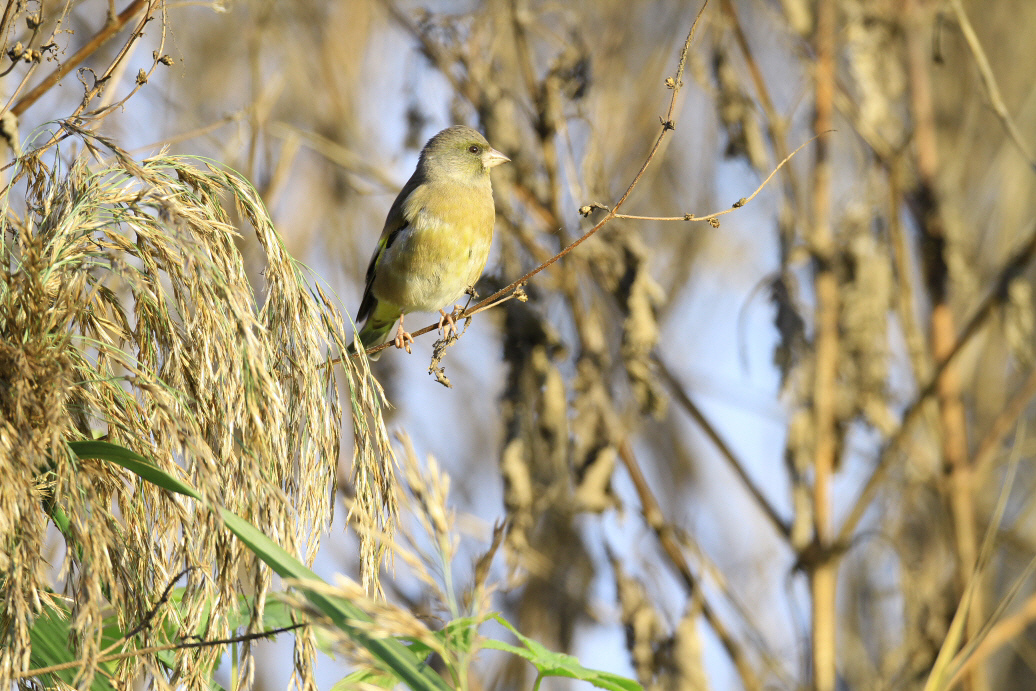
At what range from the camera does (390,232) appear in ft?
14.0

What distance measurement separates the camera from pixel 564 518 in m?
5.03

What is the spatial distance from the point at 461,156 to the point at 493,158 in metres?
0.24

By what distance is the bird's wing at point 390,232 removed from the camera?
4.26 metres

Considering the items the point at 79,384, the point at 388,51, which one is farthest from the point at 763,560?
the point at 79,384

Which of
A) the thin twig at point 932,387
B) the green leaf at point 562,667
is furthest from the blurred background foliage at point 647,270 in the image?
the green leaf at point 562,667

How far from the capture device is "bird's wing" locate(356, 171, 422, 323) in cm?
426

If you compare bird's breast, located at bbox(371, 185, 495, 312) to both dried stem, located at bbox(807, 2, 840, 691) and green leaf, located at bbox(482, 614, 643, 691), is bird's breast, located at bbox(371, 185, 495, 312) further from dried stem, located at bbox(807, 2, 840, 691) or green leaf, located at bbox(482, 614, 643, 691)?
green leaf, located at bbox(482, 614, 643, 691)

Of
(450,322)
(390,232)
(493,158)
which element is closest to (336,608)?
(450,322)

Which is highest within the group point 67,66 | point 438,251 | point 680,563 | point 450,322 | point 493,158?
point 493,158

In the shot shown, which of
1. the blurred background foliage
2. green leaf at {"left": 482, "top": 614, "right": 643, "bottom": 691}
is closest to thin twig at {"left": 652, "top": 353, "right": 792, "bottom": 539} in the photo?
the blurred background foliage

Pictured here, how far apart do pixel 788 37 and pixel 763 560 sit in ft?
12.5

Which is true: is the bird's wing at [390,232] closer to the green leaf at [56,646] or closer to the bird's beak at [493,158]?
the bird's beak at [493,158]

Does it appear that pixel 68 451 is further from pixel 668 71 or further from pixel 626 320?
pixel 668 71

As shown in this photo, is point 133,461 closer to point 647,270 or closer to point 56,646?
point 56,646
